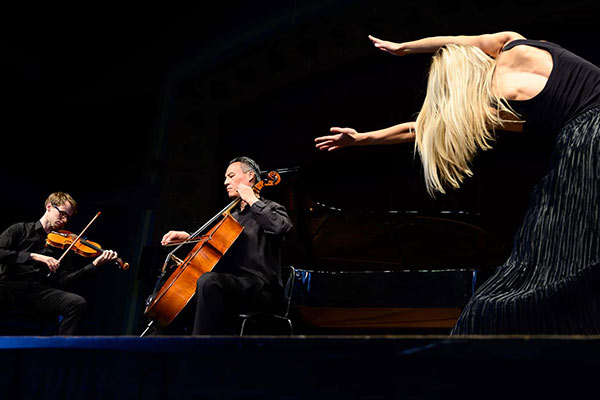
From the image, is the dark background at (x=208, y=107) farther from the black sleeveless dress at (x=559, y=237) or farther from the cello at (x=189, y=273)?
the black sleeveless dress at (x=559, y=237)

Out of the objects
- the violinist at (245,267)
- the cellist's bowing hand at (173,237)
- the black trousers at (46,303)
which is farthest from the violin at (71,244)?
the violinist at (245,267)

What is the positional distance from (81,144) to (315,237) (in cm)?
380

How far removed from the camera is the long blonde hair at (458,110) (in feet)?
4.17

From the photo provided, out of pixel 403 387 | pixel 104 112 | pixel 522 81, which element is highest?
pixel 104 112

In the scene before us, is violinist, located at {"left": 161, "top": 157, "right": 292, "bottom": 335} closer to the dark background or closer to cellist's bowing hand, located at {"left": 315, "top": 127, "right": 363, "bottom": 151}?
the dark background

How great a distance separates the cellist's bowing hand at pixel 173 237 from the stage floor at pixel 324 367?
2078 mm

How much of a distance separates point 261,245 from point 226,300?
0.43m

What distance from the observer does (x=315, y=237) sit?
3.21 meters

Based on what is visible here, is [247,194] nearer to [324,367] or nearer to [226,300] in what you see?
[226,300]

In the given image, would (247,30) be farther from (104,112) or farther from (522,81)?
(522,81)

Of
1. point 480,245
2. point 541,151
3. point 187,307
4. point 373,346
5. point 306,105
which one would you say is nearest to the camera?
point 373,346

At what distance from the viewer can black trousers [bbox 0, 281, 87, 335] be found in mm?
3240

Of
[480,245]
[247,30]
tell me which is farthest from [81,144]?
[480,245]

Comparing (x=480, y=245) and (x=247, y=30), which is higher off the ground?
(x=247, y=30)
